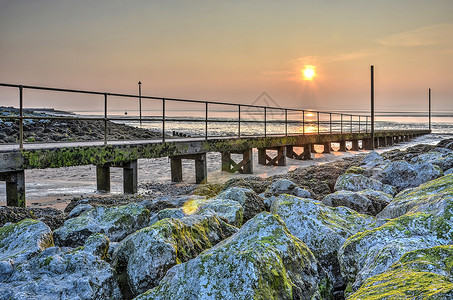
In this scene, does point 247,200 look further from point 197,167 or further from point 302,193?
point 197,167

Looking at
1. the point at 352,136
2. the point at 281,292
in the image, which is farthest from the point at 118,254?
the point at 352,136

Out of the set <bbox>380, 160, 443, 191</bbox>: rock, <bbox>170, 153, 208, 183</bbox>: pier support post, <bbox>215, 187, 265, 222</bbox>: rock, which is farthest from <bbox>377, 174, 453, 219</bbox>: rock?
<bbox>170, 153, 208, 183</bbox>: pier support post

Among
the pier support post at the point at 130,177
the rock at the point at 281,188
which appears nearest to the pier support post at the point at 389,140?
the pier support post at the point at 130,177

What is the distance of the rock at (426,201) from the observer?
3062mm

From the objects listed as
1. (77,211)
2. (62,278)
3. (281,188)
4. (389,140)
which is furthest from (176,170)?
(389,140)

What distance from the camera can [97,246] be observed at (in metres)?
3.04

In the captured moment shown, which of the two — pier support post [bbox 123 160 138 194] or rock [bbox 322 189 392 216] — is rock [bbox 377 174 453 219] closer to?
rock [bbox 322 189 392 216]

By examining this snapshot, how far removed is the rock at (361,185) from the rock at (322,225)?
178cm

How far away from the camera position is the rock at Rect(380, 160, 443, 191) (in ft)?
19.0

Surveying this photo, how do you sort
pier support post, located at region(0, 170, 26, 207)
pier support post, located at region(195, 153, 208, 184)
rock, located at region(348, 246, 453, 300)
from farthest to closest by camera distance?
1. pier support post, located at region(195, 153, 208, 184)
2. pier support post, located at region(0, 170, 26, 207)
3. rock, located at region(348, 246, 453, 300)

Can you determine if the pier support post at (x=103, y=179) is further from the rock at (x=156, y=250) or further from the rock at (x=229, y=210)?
the rock at (x=156, y=250)

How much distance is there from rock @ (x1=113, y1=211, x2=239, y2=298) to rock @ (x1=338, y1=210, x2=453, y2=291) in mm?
1103

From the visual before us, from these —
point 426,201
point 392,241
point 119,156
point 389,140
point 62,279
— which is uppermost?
point 389,140

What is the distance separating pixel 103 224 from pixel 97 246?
0.87m
